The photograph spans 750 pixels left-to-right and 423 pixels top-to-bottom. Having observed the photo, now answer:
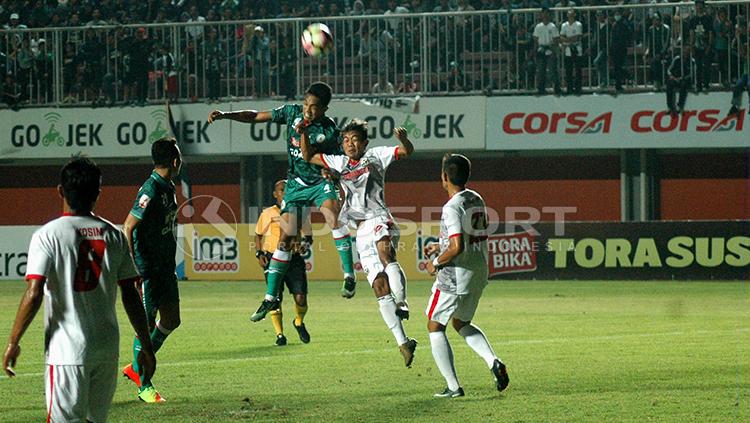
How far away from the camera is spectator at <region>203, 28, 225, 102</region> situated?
29188 mm

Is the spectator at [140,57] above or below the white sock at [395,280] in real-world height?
above

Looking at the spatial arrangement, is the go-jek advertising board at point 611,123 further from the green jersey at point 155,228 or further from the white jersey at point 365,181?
the green jersey at point 155,228

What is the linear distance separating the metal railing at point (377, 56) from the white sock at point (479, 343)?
61.9ft

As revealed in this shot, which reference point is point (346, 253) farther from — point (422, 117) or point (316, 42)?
point (422, 117)

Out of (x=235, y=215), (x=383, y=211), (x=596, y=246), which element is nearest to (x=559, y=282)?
(x=596, y=246)

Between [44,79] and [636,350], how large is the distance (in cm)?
2102

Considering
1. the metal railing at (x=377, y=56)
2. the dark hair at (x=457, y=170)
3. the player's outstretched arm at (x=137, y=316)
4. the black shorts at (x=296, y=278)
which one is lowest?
the black shorts at (x=296, y=278)

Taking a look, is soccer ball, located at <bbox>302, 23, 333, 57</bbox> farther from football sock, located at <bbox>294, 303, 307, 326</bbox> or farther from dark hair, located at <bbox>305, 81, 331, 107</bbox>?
football sock, located at <bbox>294, 303, 307, 326</bbox>

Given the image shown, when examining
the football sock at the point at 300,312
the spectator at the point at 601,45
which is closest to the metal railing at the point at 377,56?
the spectator at the point at 601,45

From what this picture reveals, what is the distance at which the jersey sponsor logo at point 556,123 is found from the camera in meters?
27.7

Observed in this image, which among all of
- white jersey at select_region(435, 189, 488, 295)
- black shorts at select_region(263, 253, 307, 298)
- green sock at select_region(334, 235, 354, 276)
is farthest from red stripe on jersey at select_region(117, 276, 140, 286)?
black shorts at select_region(263, 253, 307, 298)

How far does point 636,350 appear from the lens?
13.0 m

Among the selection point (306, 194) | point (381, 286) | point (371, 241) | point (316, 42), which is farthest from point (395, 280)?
point (316, 42)

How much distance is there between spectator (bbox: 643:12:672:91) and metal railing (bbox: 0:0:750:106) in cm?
3
